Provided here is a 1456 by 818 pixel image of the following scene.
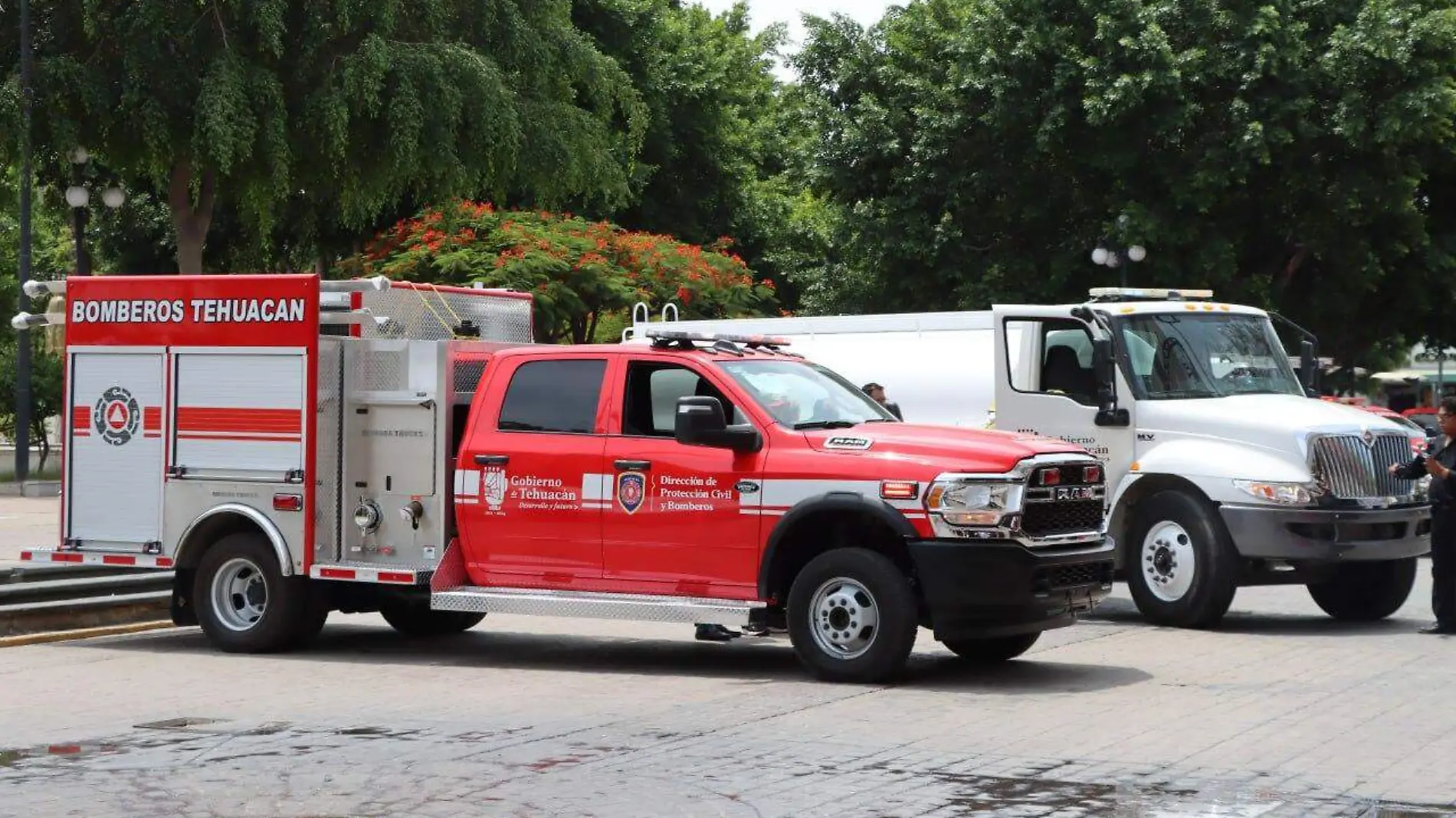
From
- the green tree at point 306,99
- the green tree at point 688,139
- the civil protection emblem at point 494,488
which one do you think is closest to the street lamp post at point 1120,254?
the green tree at point 688,139

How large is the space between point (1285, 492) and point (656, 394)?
5128mm

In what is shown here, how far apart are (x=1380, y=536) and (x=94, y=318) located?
9418mm

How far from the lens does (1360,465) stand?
15.0 meters

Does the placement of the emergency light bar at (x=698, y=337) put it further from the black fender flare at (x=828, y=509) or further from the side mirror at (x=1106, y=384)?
the side mirror at (x=1106, y=384)

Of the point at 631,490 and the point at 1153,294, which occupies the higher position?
the point at 1153,294

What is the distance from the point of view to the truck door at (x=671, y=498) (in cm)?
1186

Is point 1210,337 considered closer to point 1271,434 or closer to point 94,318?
point 1271,434

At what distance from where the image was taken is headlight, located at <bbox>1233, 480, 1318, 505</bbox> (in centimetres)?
1469

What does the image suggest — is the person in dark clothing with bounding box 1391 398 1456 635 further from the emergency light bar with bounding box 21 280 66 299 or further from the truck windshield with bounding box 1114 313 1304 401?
the emergency light bar with bounding box 21 280 66 299

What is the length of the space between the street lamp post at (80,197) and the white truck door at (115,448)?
16177 mm

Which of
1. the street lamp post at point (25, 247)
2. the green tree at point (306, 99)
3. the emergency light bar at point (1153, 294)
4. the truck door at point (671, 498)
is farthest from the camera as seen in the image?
the street lamp post at point (25, 247)

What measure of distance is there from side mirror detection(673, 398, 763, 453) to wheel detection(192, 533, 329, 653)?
10.4 feet

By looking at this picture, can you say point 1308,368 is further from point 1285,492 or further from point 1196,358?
point 1285,492

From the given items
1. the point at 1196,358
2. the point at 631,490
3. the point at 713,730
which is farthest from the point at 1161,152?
the point at 713,730
